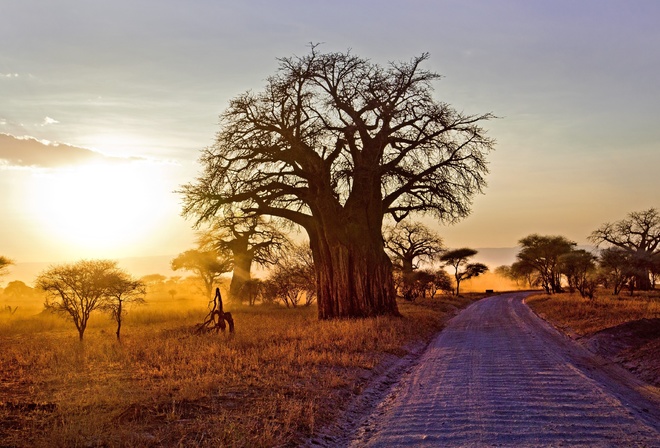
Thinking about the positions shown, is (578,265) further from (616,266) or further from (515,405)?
(515,405)

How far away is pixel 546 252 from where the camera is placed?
5734 centimetres

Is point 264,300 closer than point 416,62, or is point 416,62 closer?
point 416,62

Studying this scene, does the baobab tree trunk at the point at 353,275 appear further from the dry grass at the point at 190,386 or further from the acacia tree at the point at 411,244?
the acacia tree at the point at 411,244

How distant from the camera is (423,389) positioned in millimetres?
8977

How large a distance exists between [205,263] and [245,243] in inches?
628

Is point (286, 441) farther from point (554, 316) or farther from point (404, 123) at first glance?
point (554, 316)

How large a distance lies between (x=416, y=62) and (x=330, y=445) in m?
17.9

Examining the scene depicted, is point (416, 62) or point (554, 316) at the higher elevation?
point (416, 62)

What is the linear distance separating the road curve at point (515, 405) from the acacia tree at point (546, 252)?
45515 mm

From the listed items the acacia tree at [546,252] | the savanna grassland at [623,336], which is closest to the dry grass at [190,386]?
the savanna grassland at [623,336]

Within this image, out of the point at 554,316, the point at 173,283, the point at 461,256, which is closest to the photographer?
the point at 554,316

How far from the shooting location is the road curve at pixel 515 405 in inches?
239

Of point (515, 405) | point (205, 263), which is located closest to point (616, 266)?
point (205, 263)

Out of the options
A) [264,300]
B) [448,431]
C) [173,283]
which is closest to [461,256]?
[264,300]
